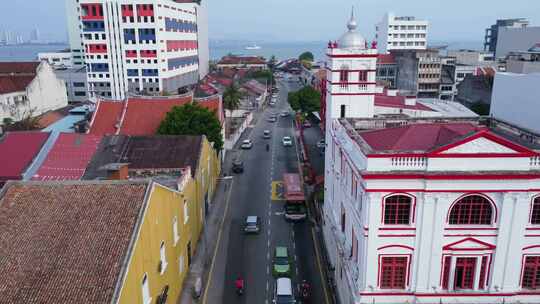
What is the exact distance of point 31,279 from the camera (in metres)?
18.8

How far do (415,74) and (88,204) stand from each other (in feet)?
333

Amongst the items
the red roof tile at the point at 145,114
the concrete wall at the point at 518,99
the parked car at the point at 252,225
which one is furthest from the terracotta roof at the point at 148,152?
the concrete wall at the point at 518,99

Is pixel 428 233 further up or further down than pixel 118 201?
further down

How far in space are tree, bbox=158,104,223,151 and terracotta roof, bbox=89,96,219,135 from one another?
165 inches

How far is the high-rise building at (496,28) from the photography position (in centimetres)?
16510

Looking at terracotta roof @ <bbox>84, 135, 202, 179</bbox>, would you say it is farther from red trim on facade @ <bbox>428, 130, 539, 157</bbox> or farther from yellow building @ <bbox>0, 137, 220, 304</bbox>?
red trim on facade @ <bbox>428, 130, 539, 157</bbox>

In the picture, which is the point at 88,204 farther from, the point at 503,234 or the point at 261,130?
the point at 261,130

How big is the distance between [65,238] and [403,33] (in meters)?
160

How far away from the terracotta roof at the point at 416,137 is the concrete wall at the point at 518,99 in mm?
19538

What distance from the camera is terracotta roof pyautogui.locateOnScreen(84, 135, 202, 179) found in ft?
131

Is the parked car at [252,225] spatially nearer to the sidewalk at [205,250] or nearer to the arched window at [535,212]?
the sidewalk at [205,250]

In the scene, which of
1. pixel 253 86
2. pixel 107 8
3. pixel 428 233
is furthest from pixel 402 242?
pixel 253 86

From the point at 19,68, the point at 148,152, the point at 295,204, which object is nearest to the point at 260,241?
the point at 295,204

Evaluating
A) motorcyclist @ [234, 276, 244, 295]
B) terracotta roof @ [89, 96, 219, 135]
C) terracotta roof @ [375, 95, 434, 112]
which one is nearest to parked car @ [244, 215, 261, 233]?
motorcyclist @ [234, 276, 244, 295]
